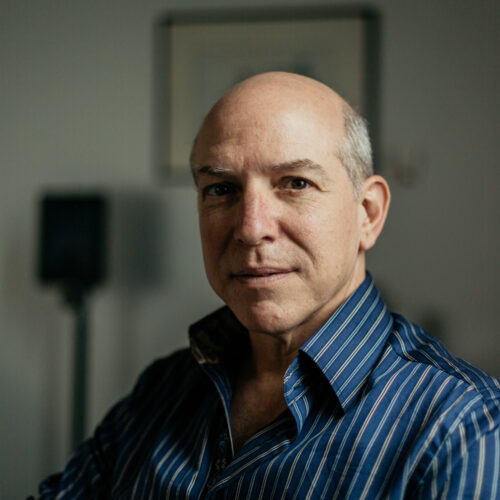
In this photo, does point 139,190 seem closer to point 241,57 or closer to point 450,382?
point 241,57

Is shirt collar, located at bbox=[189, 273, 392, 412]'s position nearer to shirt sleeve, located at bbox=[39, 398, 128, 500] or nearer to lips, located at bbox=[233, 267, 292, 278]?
lips, located at bbox=[233, 267, 292, 278]

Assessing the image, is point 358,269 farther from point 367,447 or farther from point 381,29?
point 381,29

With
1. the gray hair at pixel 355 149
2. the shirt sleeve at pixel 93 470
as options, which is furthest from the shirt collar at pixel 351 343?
the shirt sleeve at pixel 93 470

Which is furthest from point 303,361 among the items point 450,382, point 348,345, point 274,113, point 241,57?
point 241,57

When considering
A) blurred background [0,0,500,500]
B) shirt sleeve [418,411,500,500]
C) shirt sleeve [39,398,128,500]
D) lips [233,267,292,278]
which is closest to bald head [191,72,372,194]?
lips [233,267,292,278]

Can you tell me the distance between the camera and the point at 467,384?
85 cm

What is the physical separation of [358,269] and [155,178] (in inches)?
47.7

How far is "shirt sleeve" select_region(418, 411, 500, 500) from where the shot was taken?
2.38 ft

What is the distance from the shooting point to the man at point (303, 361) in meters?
0.80

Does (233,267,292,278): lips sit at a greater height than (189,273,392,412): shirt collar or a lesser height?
greater

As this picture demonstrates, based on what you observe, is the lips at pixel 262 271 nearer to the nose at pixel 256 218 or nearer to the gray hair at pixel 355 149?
the nose at pixel 256 218

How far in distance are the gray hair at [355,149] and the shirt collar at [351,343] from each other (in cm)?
22

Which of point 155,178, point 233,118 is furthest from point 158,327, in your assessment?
point 233,118

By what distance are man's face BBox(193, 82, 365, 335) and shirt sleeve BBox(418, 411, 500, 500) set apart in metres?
0.33
